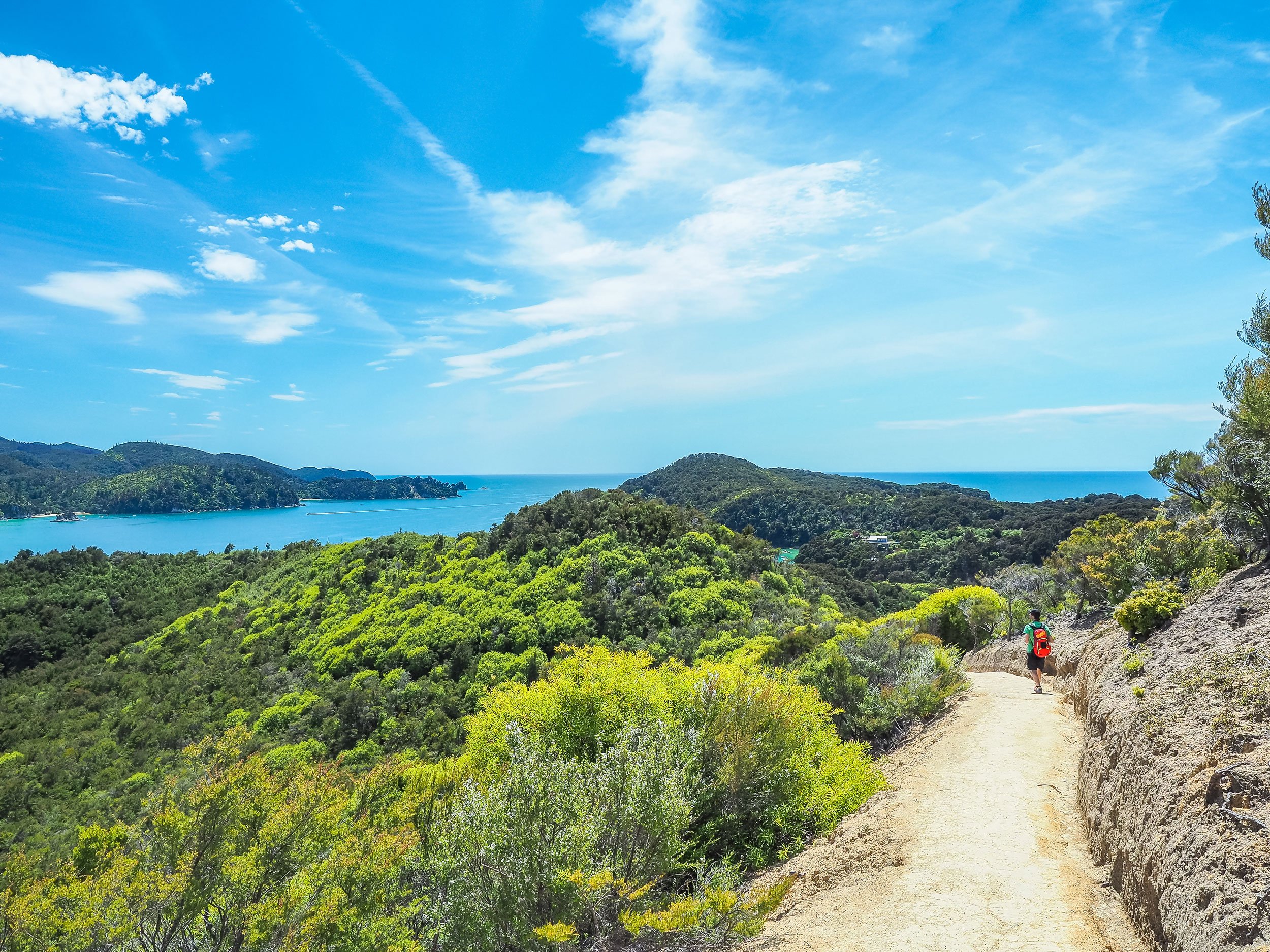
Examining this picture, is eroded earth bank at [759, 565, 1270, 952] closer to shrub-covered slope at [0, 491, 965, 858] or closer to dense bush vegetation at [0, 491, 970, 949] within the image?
dense bush vegetation at [0, 491, 970, 949]

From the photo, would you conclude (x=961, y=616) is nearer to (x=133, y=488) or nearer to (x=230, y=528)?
(x=230, y=528)

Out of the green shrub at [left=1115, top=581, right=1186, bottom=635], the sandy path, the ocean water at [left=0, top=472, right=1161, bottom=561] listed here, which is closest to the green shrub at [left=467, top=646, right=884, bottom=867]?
the sandy path

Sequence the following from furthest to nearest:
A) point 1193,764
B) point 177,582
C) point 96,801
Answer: point 177,582, point 96,801, point 1193,764

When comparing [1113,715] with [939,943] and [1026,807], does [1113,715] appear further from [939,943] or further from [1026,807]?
[939,943]

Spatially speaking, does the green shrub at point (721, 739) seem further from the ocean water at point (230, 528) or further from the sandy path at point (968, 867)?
the ocean water at point (230, 528)

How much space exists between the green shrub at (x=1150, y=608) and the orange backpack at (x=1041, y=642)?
4654 millimetres

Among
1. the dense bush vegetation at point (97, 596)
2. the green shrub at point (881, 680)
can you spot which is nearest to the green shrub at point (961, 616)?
the green shrub at point (881, 680)

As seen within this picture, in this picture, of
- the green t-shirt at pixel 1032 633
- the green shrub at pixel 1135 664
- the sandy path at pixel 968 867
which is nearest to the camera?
the sandy path at pixel 968 867

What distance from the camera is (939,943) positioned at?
5688mm

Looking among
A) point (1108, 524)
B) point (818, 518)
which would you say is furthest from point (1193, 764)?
point (818, 518)

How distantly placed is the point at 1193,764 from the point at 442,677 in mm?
31536

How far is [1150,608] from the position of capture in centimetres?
972

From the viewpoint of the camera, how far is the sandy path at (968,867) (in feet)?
19.0

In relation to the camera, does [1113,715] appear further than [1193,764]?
Yes
